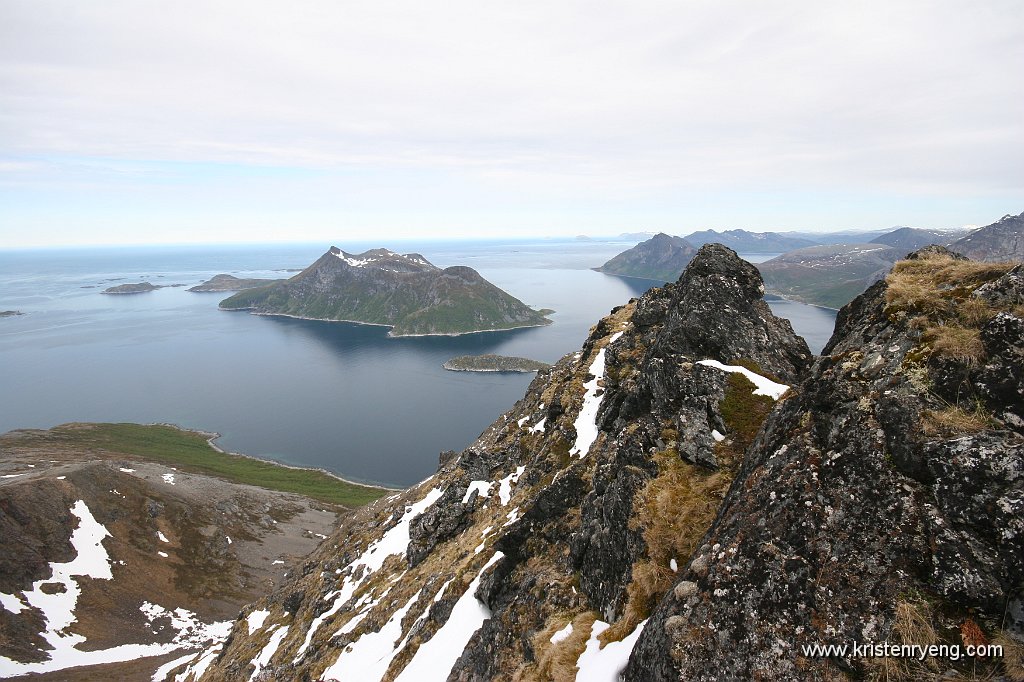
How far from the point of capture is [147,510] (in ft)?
352

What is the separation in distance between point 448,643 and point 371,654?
921cm

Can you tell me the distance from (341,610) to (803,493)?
39.5 meters

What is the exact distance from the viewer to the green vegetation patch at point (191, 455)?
135 metres

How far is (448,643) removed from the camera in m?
22.0

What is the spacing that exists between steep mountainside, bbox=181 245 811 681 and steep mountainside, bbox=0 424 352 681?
172 ft

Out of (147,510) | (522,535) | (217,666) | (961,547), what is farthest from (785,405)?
(147,510)

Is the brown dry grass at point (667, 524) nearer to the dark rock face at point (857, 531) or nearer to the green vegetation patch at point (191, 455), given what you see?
the dark rock face at point (857, 531)

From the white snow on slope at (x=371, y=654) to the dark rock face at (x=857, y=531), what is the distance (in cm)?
2001

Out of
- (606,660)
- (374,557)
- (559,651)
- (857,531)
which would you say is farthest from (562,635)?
(374,557)

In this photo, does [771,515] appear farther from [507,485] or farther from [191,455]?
[191,455]

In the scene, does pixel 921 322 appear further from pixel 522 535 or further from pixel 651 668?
pixel 522 535

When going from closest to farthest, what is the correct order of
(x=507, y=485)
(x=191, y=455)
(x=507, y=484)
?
1. (x=507, y=485)
2. (x=507, y=484)
3. (x=191, y=455)

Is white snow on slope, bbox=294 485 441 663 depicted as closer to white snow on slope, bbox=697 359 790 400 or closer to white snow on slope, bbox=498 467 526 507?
white snow on slope, bbox=498 467 526 507

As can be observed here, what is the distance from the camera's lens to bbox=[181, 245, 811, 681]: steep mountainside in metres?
15.3
